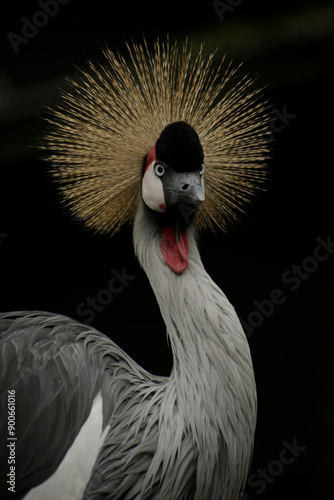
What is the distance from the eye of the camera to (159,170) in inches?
62.0

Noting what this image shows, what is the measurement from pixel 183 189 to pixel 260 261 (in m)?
1.19

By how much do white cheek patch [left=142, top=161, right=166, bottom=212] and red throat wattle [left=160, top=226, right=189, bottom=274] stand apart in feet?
0.23

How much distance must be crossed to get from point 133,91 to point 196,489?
995 mm

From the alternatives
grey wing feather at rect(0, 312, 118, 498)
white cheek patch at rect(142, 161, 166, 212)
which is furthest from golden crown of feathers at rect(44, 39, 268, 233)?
grey wing feather at rect(0, 312, 118, 498)

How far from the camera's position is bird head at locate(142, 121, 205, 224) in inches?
58.9

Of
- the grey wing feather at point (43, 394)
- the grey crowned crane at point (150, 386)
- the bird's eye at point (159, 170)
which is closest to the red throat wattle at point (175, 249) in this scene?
the grey crowned crane at point (150, 386)

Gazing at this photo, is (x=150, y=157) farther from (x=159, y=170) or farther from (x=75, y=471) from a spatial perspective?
(x=75, y=471)

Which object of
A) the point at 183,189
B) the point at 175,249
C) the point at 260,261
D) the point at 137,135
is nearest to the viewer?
the point at 183,189

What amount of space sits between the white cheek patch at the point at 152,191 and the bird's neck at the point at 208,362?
164mm

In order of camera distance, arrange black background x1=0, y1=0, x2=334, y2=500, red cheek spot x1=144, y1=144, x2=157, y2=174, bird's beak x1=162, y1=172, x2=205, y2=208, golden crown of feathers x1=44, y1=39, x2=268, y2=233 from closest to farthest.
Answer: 1. bird's beak x1=162, y1=172, x2=205, y2=208
2. red cheek spot x1=144, y1=144, x2=157, y2=174
3. golden crown of feathers x1=44, y1=39, x2=268, y2=233
4. black background x1=0, y1=0, x2=334, y2=500

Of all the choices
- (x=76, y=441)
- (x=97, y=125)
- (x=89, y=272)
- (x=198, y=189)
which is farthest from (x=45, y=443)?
(x=89, y=272)

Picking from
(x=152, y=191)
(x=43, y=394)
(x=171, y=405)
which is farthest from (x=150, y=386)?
(x=152, y=191)

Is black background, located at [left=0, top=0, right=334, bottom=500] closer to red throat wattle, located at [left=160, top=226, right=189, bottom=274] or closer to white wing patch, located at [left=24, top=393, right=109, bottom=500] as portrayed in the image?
red throat wattle, located at [left=160, top=226, right=189, bottom=274]

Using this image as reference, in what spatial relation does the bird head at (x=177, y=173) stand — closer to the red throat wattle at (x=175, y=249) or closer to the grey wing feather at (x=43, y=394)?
the red throat wattle at (x=175, y=249)
